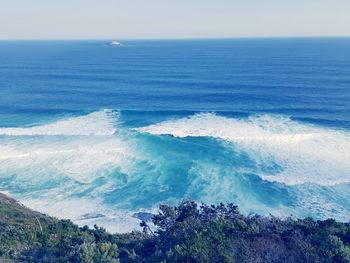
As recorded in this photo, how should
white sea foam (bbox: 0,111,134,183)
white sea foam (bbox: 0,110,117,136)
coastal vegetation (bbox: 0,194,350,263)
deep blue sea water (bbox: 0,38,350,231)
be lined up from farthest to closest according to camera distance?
white sea foam (bbox: 0,110,117,136) < white sea foam (bbox: 0,111,134,183) < deep blue sea water (bbox: 0,38,350,231) < coastal vegetation (bbox: 0,194,350,263)

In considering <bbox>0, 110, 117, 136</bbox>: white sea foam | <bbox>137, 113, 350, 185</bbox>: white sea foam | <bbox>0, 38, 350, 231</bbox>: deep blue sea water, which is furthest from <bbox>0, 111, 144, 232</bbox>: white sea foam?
<bbox>137, 113, 350, 185</bbox>: white sea foam

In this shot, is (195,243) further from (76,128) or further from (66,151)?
(76,128)

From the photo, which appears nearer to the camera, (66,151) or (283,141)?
(66,151)

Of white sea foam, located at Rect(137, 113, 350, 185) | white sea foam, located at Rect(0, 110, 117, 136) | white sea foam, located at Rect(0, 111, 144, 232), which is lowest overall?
white sea foam, located at Rect(0, 111, 144, 232)

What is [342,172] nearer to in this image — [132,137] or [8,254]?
[132,137]

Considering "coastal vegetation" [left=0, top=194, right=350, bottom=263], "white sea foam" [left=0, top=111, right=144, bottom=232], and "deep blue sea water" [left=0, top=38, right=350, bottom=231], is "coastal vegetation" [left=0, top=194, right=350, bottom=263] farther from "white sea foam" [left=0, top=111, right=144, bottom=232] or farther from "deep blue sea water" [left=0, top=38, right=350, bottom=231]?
"deep blue sea water" [left=0, top=38, right=350, bottom=231]

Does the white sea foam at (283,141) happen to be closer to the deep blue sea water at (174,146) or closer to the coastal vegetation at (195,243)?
the deep blue sea water at (174,146)

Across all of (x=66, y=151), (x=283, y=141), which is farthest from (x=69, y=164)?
(x=283, y=141)
